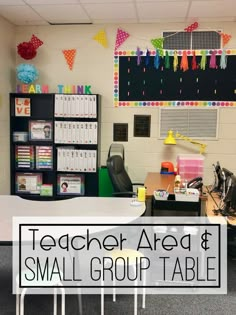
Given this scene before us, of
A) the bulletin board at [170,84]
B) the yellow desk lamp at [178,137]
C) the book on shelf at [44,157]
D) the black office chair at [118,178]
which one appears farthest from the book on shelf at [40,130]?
the yellow desk lamp at [178,137]

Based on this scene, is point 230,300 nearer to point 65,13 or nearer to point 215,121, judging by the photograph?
point 215,121

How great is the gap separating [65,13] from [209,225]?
10.5 feet

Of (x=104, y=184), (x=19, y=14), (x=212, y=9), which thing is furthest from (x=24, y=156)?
(x=212, y=9)

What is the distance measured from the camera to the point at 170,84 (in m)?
4.82

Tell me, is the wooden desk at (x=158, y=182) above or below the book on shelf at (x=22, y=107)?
below

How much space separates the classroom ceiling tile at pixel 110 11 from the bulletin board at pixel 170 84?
53 cm

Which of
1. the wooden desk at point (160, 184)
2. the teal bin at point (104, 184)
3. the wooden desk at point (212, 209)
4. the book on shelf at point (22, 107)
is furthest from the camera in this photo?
the book on shelf at point (22, 107)

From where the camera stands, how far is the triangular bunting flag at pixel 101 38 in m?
4.87

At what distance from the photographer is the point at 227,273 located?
326cm

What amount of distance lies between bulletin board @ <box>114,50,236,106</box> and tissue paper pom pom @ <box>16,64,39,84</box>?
1161 mm

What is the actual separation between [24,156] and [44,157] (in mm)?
297

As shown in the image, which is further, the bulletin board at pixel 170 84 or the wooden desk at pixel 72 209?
the bulletin board at pixel 170 84

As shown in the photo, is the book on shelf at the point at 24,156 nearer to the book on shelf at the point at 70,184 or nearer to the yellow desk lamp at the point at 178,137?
the book on shelf at the point at 70,184

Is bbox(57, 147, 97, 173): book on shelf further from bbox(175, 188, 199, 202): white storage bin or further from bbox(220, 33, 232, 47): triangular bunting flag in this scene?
bbox(220, 33, 232, 47): triangular bunting flag
